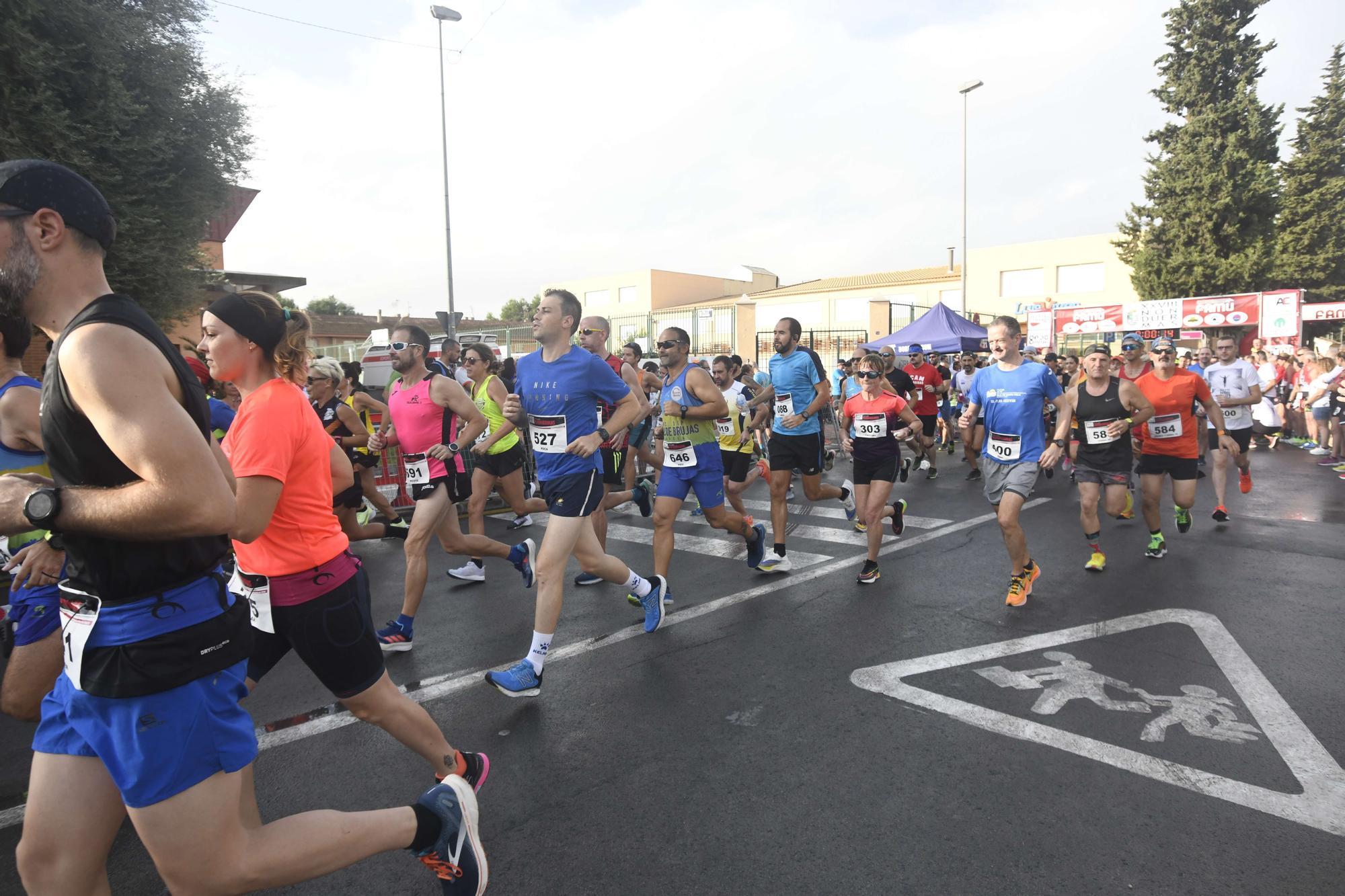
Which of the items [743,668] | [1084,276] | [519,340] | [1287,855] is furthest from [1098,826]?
[1084,276]

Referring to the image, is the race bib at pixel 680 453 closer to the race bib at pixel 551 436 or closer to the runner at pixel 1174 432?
the race bib at pixel 551 436

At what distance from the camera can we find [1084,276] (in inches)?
1813

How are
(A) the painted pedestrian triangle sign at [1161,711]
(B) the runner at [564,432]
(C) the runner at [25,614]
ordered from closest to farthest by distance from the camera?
(C) the runner at [25,614], (A) the painted pedestrian triangle sign at [1161,711], (B) the runner at [564,432]

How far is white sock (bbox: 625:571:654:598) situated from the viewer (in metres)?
4.90

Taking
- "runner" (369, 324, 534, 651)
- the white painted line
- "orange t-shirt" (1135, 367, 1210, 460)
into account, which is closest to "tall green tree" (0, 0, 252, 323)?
"runner" (369, 324, 534, 651)

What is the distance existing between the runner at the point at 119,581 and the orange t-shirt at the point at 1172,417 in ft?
24.9

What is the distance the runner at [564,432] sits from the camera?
4.23 metres

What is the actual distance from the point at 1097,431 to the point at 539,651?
519 centimetres

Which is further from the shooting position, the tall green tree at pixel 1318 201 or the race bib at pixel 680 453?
the tall green tree at pixel 1318 201

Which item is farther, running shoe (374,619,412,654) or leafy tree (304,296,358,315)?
leafy tree (304,296,358,315)

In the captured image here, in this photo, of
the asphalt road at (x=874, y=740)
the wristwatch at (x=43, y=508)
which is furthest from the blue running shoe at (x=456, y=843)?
the wristwatch at (x=43, y=508)

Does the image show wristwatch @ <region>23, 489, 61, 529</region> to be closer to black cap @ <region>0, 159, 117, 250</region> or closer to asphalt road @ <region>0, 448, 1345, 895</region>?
black cap @ <region>0, 159, 117, 250</region>

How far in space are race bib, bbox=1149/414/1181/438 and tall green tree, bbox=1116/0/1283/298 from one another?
33.9 m

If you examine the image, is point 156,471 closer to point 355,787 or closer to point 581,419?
point 355,787
